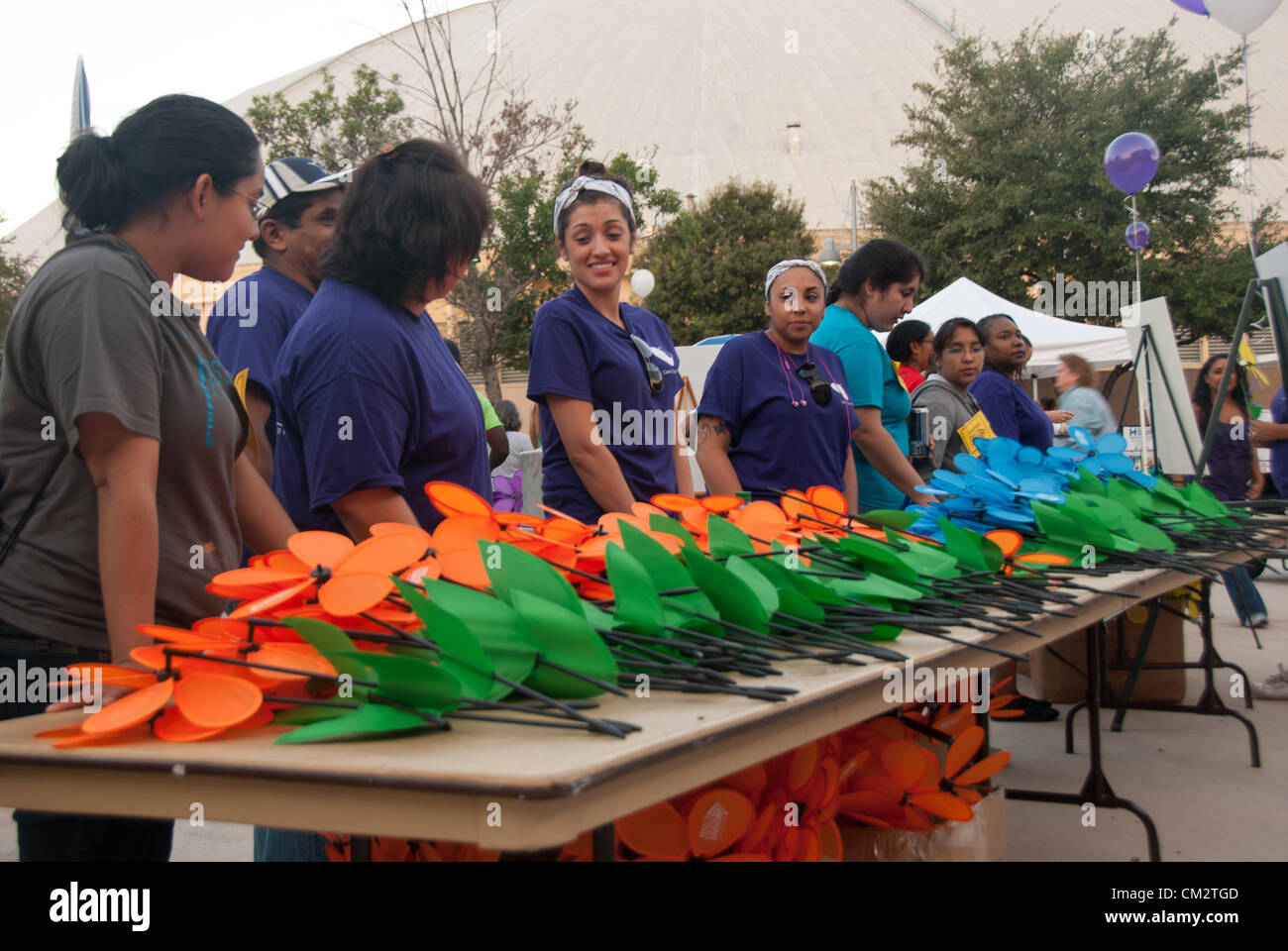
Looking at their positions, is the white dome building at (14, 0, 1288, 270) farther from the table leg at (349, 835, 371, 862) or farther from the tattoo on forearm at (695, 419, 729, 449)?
the table leg at (349, 835, 371, 862)

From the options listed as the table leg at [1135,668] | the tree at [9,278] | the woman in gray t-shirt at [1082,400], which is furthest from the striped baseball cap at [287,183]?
the tree at [9,278]

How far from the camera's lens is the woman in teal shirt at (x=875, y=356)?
3279 mm

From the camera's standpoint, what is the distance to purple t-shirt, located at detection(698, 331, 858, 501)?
2.80 metres

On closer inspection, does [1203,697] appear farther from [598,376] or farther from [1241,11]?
[1241,11]

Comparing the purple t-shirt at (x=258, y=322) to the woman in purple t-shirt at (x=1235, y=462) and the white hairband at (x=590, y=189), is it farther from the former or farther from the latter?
the woman in purple t-shirt at (x=1235, y=462)

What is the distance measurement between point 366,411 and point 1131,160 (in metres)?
9.42

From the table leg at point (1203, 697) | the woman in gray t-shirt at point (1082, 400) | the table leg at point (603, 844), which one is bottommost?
the table leg at point (603, 844)

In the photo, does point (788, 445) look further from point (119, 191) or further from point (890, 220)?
point (890, 220)

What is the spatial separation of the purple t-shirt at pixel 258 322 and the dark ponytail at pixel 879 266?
1800 mm

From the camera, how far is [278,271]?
2369 mm

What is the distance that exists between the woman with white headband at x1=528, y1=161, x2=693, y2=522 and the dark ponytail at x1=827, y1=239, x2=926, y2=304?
1158mm

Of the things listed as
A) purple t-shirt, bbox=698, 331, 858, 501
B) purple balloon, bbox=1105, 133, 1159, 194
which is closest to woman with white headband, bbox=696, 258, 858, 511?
purple t-shirt, bbox=698, 331, 858, 501

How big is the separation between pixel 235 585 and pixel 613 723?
0.50 metres
